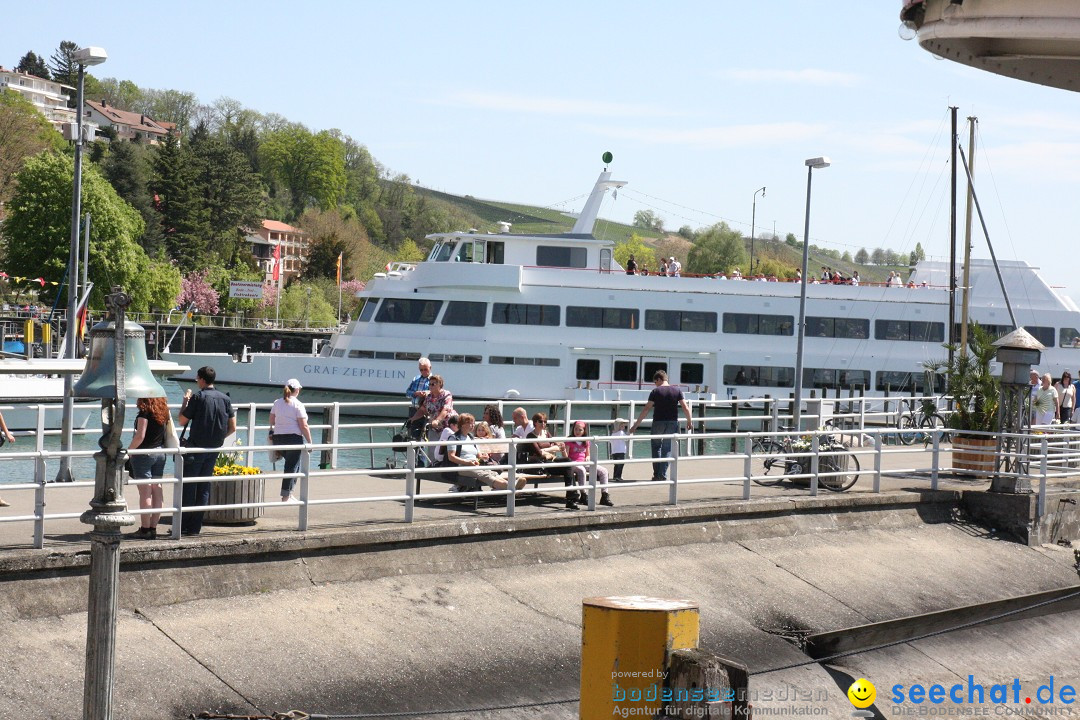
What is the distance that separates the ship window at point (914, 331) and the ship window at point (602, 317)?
8.50 meters

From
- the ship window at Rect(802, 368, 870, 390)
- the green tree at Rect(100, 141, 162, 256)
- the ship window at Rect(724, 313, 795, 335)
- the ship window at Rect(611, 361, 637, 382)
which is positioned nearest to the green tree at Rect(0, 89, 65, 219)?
the green tree at Rect(100, 141, 162, 256)

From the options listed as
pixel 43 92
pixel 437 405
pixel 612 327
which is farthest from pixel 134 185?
pixel 43 92

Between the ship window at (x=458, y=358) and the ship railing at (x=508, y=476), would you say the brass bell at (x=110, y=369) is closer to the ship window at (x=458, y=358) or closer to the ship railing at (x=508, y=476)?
the ship railing at (x=508, y=476)

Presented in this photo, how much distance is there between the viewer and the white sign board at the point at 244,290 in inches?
3317

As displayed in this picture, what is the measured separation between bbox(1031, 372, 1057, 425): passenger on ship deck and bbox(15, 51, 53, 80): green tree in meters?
171

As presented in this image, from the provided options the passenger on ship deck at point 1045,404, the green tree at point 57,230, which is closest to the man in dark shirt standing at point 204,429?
the passenger on ship deck at point 1045,404

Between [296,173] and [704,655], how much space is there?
432 feet

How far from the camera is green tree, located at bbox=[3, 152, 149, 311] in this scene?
58.8m

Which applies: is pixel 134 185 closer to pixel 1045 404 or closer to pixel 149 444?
pixel 1045 404

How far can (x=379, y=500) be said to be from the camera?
1121 cm

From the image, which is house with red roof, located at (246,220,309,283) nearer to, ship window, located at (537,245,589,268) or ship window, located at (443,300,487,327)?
ship window, located at (443,300,487,327)

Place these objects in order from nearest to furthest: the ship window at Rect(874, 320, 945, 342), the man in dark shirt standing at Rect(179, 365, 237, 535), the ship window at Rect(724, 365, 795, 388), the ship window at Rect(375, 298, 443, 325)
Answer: the man in dark shirt standing at Rect(179, 365, 237, 535) → the ship window at Rect(375, 298, 443, 325) → the ship window at Rect(724, 365, 795, 388) → the ship window at Rect(874, 320, 945, 342)

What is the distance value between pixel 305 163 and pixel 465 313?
97.4 meters

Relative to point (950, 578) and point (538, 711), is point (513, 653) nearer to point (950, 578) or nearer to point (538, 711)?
point (538, 711)
